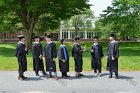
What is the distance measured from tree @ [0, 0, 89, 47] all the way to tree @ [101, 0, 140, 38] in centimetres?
552

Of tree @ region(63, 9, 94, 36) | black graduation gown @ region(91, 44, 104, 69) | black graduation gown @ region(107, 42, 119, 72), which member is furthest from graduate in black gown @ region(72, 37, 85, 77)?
tree @ region(63, 9, 94, 36)

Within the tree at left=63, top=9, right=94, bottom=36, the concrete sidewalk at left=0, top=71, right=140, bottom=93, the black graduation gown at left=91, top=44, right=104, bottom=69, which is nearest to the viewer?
the concrete sidewalk at left=0, top=71, right=140, bottom=93

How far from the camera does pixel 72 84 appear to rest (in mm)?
13641

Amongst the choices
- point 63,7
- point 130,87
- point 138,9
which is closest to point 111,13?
point 138,9

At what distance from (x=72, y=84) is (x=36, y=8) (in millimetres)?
22959

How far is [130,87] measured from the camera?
12.9m

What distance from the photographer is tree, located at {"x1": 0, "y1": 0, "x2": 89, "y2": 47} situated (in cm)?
3598

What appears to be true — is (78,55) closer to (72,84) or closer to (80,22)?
(72,84)

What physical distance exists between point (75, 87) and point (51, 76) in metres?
2.80

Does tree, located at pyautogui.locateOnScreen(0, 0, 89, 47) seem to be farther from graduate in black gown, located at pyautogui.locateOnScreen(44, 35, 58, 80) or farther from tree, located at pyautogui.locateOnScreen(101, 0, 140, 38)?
graduate in black gown, located at pyautogui.locateOnScreen(44, 35, 58, 80)

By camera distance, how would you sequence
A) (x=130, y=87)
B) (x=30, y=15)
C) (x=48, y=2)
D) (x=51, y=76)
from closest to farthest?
(x=130, y=87) → (x=51, y=76) → (x=48, y=2) → (x=30, y=15)

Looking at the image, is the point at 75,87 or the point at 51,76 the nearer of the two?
the point at 75,87

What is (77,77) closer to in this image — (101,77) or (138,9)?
(101,77)

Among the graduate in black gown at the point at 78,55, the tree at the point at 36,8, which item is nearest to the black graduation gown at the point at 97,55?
the graduate in black gown at the point at 78,55
